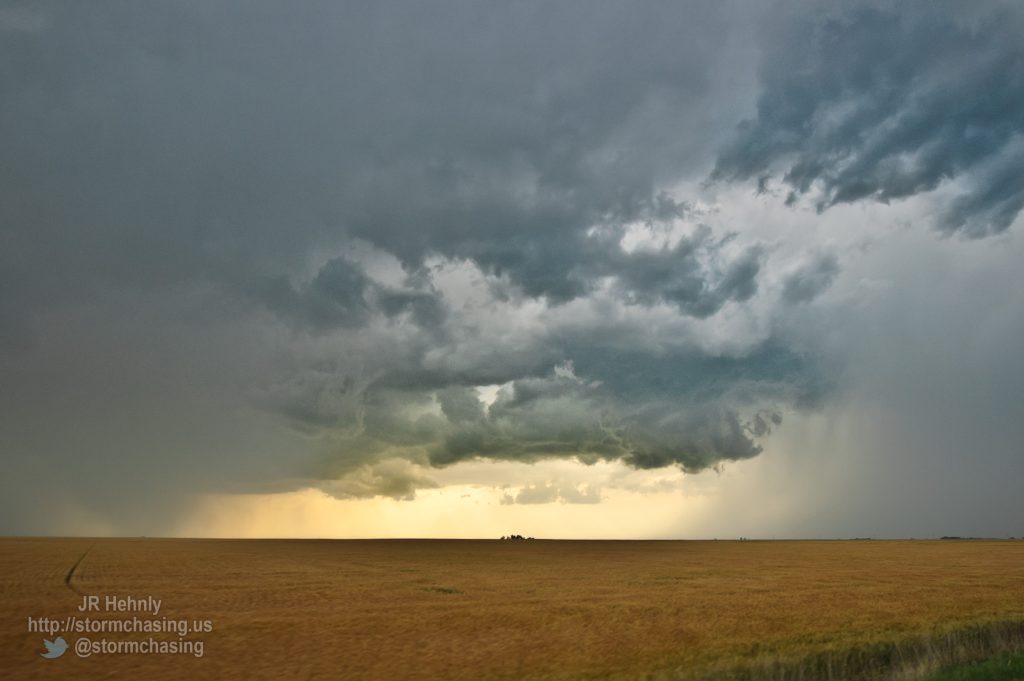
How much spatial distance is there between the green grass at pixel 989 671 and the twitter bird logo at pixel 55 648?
35645 mm

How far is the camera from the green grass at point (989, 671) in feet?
77.8

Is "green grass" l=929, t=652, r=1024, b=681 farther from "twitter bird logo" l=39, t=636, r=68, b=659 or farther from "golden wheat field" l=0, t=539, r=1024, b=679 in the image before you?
"twitter bird logo" l=39, t=636, r=68, b=659

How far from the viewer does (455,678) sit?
25.1 m

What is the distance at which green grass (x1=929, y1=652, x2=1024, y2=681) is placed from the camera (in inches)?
933

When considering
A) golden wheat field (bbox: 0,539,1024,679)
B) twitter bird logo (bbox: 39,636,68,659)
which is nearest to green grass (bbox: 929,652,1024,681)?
golden wheat field (bbox: 0,539,1024,679)

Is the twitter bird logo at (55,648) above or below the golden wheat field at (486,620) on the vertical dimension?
above

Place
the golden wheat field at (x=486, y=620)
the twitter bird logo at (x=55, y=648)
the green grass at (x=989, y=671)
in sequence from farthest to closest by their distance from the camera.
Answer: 1. the twitter bird logo at (x=55, y=648)
2. the golden wheat field at (x=486, y=620)
3. the green grass at (x=989, y=671)

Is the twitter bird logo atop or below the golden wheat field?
atop

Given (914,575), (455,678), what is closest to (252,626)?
(455,678)

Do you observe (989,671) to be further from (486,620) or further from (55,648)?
(55,648)

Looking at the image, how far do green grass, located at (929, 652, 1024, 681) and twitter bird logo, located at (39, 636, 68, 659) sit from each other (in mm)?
35645

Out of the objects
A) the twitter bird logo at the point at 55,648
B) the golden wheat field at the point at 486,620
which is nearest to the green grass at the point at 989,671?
the golden wheat field at the point at 486,620

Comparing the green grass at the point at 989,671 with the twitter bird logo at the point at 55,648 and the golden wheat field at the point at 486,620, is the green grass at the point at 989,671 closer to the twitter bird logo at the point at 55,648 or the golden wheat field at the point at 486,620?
the golden wheat field at the point at 486,620

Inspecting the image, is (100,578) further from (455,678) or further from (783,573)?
(783,573)
